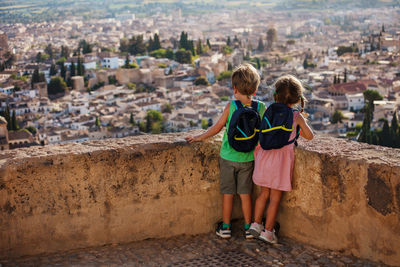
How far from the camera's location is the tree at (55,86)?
121 feet

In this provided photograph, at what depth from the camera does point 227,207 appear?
8.24 ft

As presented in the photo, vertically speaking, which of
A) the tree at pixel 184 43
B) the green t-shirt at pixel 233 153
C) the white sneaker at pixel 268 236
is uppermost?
Answer: the green t-shirt at pixel 233 153

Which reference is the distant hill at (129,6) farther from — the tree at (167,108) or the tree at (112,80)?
the tree at (167,108)

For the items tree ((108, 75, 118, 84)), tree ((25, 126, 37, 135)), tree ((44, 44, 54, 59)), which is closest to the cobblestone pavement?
tree ((25, 126, 37, 135))

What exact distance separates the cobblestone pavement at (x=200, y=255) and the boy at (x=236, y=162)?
8cm

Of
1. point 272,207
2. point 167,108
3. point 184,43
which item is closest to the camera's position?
point 272,207

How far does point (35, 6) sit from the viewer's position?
1766 inches

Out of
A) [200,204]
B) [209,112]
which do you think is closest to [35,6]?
[209,112]

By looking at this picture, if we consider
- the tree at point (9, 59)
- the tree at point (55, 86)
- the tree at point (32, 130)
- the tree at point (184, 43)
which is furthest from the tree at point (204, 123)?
the tree at point (184, 43)

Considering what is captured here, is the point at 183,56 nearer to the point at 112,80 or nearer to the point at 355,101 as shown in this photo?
the point at 112,80

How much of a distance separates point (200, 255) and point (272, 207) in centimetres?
35

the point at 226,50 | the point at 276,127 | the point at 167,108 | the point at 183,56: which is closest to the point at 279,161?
the point at 276,127

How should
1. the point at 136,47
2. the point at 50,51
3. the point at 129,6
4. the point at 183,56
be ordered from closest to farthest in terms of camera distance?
the point at 183,56
the point at 50,51
the point at 136,47
the point at 129,6

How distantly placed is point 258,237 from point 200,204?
0.30 metres
